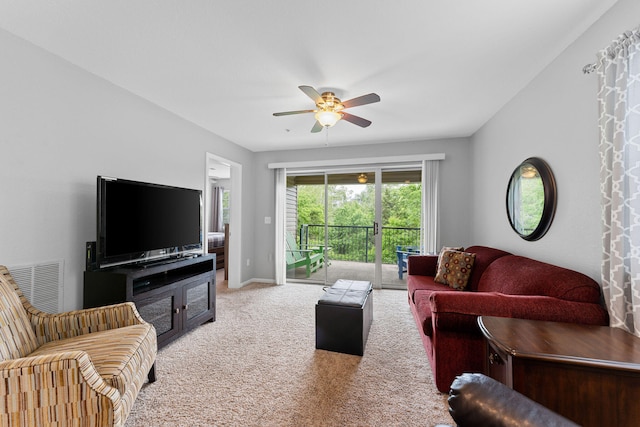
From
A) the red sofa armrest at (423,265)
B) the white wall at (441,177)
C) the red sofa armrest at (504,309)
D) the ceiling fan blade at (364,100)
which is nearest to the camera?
the red sofa armrest at (504,309)

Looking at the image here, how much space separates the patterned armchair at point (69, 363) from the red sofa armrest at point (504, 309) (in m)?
1.80

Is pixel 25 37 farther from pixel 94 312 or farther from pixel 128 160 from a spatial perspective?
pixel 94 312

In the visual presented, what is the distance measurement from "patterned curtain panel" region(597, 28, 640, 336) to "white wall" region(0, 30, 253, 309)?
3.68 meters

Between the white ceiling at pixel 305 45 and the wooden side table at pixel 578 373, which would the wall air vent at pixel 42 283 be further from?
the wooden side table at pixel 578 373

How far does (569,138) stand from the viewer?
1899 millimetres

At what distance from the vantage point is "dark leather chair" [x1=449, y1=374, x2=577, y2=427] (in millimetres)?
688

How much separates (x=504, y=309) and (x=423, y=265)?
6.02 ft

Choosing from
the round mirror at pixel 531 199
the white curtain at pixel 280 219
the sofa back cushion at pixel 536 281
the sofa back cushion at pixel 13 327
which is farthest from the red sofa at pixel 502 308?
the white curtain at pixel 280 219

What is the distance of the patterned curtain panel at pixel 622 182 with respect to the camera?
1.33 m

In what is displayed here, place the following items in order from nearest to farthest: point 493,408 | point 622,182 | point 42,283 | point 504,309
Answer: point 493,408 < point 622,182 < point 504,309 < point 42,283

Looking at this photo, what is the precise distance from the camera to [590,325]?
4.59ft

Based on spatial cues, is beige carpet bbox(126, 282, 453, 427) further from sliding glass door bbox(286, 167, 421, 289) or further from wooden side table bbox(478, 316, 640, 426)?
sliding glass door bbox(286, 167, 421, 289)

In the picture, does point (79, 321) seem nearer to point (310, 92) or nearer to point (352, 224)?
point (310, 92)

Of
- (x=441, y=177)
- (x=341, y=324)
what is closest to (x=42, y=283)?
(x=341, y=324)
